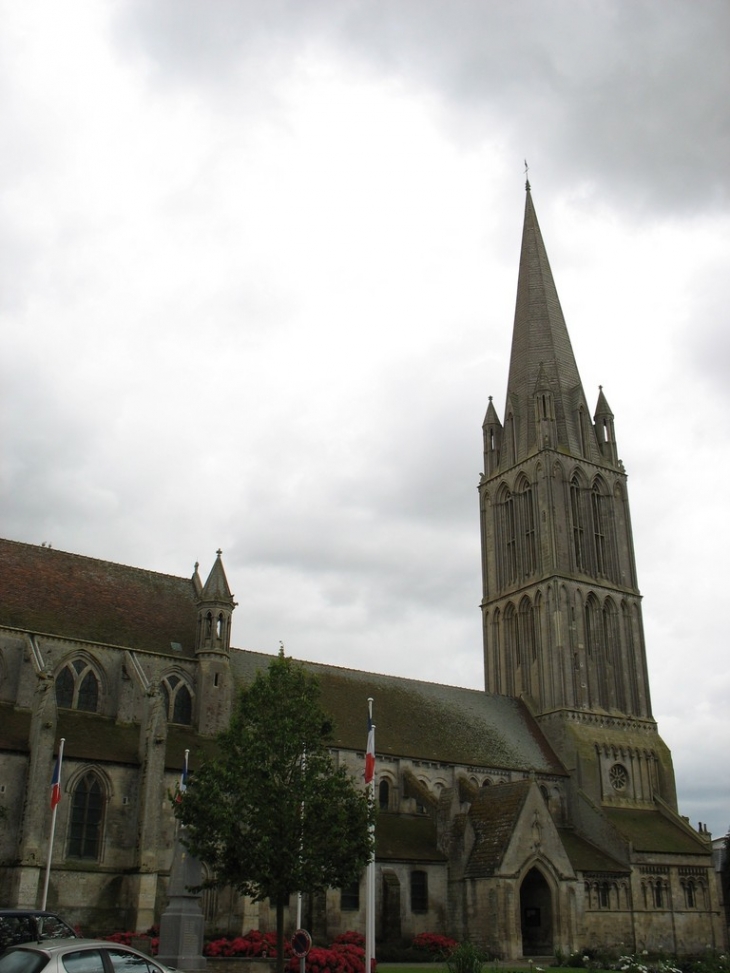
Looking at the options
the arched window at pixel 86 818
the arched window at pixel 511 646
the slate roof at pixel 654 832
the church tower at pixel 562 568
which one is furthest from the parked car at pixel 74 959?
the arched window at pixel 511 646

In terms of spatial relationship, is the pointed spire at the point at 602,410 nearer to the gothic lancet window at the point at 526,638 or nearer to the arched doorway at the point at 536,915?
the gothic lancet window at the point at 526,638

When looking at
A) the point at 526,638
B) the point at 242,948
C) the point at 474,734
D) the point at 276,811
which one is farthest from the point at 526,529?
the point at 276,811

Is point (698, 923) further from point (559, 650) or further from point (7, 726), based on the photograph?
point (7, 726)

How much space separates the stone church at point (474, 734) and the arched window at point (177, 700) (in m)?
0.10

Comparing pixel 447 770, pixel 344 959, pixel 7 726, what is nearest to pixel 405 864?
pixel 447 770

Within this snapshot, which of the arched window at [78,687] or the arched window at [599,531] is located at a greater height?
the arched window at [599,531]

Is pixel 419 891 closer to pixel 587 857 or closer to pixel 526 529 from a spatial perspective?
pixel 587 857

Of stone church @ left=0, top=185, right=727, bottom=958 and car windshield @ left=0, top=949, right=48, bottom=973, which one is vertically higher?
stone church @ left=0, top=185, right=727, bottom=958

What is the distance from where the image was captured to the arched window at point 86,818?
3547cm

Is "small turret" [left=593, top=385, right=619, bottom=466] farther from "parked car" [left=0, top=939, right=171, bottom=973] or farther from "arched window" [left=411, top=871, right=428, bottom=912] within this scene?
"parked car" [left=0, top=939, right=171, bottom=973]

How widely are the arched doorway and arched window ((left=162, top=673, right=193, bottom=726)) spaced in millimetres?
16922

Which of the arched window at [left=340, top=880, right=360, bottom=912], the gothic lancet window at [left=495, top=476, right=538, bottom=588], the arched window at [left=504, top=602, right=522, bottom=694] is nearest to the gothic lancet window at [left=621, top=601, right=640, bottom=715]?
the gothic lancet window at [left=495, top=476, right=538, bottom=588]

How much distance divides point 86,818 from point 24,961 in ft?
74.0

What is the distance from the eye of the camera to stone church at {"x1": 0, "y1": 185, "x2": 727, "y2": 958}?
36.0 metres
